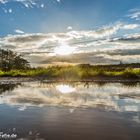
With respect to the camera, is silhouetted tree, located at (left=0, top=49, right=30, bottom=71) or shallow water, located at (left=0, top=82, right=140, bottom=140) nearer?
shallow water, located at (left=0, top=82, right=140, bottom=140)

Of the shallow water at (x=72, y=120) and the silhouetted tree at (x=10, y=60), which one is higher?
the silhouetted tree at (x=10, y=60)

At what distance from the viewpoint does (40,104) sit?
16.1m

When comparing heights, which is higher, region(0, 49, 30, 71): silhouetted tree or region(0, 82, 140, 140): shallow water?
region(0, 49, 30, 71): silhouetted tree

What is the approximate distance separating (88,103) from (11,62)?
103 metres

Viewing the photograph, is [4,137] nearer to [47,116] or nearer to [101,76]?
[47,116]

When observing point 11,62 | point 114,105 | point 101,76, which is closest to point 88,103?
point 114,105

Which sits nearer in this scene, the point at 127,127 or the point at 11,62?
the point at 127,127

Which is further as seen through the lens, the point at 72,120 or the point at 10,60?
the point at 10,60

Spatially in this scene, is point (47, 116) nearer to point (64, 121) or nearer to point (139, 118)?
point (64, 121)

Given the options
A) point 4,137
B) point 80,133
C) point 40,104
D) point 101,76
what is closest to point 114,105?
point 40,104

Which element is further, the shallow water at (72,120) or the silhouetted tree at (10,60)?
the silhouetted tree at (10,60)

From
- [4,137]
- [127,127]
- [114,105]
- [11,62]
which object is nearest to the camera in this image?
[4,137]

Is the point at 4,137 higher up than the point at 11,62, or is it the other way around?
the point at 11,62

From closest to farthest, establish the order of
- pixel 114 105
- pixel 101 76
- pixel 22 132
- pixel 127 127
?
pixel 22 132 < pixel 127 127 < pixel 114 105 < pixel 101 76
